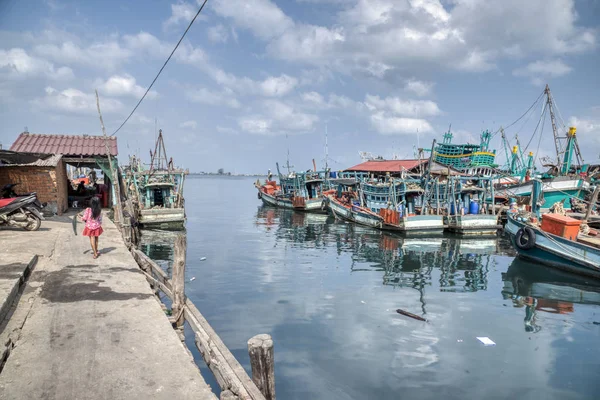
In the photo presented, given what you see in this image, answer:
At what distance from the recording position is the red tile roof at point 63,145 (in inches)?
756

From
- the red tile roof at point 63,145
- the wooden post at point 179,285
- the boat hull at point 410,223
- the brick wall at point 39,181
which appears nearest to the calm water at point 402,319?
the wooden post at point 179,285

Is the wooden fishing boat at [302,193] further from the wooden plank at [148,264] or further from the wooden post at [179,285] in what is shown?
the wooden post at [179,285]

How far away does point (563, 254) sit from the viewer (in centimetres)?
1587

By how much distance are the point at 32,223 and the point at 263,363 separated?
12411mm

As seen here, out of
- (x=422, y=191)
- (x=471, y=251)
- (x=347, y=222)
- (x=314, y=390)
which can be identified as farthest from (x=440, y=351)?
(x=347, y=222)

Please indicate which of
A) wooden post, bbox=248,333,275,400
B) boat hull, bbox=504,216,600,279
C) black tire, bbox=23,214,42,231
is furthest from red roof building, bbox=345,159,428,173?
wooden post, bbox=248,333,275,400

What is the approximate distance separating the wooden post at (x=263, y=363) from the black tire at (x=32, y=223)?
1221cm

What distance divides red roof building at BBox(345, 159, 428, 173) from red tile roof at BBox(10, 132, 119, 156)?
28.6 metres

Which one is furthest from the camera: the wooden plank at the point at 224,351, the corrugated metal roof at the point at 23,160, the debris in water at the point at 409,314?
the corrugated metal roof at the point at 23,160

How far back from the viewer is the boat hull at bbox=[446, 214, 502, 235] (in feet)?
82.2

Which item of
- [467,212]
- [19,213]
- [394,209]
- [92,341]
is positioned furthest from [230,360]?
[467,212]

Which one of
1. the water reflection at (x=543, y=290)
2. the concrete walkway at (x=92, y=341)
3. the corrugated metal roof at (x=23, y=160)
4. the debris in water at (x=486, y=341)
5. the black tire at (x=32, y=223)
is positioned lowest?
the water reflection at (x=543, y=290)

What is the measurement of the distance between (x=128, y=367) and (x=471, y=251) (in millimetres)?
20073

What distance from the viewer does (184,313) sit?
738 centimetres
